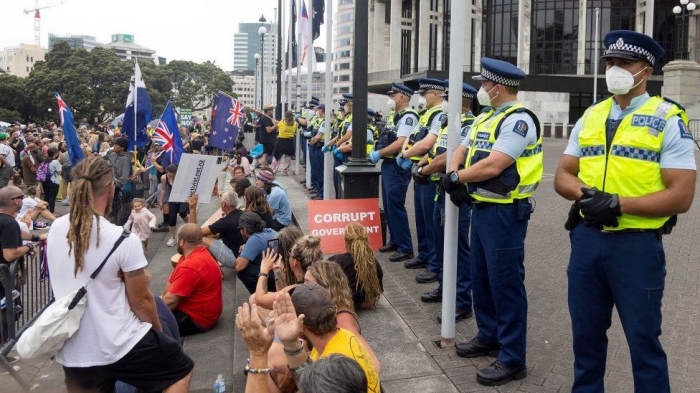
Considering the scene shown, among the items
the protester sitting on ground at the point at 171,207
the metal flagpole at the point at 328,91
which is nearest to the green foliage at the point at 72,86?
the protester sitting on ground at the point at 171,207

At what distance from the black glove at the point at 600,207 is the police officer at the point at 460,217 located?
7.09 ft

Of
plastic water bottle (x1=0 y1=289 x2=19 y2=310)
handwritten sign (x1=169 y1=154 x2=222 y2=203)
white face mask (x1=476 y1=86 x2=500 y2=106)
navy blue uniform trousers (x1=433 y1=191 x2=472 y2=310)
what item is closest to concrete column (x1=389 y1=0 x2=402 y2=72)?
handwritten sign (x1=169 y1=154 x2=222 y2=203)

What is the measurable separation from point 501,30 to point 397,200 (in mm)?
55282

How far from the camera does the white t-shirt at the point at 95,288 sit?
3.42m

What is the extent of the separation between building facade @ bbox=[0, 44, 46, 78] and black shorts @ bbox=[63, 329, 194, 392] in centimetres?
16430

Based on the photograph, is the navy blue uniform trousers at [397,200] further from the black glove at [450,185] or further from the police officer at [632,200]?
the police officer at [632,200]

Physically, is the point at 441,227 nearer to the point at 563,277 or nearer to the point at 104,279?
the point at 563,277

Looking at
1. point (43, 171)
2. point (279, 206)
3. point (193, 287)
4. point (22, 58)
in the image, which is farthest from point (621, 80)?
point (22, 58)

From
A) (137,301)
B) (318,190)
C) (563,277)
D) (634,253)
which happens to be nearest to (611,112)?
(634,253)

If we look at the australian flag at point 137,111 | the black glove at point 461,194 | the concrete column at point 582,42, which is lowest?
the black glove at point 461,194

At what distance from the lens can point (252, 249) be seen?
23.1ft

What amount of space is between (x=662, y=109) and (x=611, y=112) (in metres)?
0.26

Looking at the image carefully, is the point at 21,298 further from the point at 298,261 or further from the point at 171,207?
the point at 171,207

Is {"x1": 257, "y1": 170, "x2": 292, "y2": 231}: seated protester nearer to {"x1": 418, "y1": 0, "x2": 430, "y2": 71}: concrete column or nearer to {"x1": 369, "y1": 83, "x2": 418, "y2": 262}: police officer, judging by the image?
{"x1": 369, "y1": 83, "x2": 418, "y2": 262}: police officer
